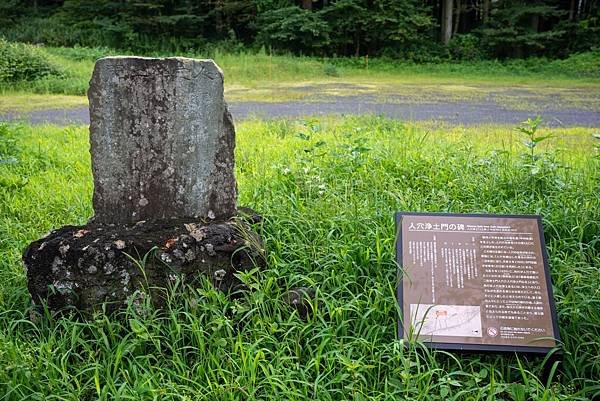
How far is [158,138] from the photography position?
336 centimetres

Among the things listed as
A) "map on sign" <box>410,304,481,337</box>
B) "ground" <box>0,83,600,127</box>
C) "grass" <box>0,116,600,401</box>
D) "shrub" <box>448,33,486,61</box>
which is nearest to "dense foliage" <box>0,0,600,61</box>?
"shrub" <box>448,33,486,61</box>

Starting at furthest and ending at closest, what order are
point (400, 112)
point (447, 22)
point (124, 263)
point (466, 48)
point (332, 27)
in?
point (447, 22) → point (332, 27) → point (466, 48) → point (400, 112) → point (124, 263)

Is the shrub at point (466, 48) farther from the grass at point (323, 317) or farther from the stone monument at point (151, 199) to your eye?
the stone monument at point (151, 199)

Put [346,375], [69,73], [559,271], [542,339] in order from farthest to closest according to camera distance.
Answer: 1. [69,73]
2. [559,271]
3. [542,339]
4. [346,375]

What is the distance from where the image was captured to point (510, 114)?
30.7 ft

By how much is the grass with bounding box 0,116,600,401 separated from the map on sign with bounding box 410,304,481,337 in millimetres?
113

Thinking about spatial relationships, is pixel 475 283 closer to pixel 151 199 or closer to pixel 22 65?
pixel 151 199

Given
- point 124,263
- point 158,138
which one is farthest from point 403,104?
point 124,263

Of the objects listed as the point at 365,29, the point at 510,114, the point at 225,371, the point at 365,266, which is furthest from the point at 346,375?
the point at 365,29

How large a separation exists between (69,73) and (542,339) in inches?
566

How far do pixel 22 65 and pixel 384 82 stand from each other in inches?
374

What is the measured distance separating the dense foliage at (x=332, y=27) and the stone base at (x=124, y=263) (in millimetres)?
21369

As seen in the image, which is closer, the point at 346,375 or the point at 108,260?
the point at 346,375

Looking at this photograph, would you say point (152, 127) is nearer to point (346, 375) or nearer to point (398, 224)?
point (398, 224)
